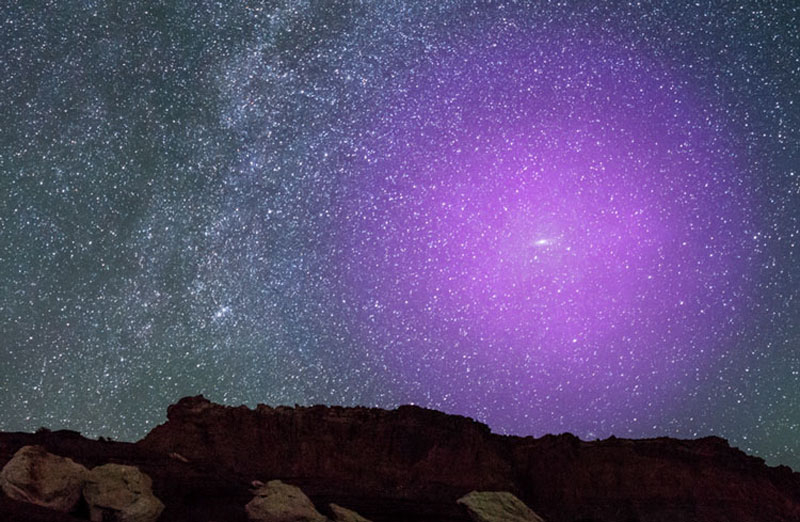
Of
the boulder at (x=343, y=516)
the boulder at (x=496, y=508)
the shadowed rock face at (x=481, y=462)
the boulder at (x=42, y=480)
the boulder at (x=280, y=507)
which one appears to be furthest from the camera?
the shadowed rock face at (x=481, y=462)

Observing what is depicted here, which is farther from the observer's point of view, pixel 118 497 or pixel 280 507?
pixel 280 507

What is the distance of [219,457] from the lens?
27578mm

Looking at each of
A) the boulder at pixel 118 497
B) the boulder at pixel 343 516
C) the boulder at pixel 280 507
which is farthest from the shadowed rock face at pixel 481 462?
the boulder at pixel 118 497

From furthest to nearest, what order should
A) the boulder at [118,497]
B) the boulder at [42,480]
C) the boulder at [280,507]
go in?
the boulder at [280,507]
the boulder at [118,497]
the boulder at [42,480]

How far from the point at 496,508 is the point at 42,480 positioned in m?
14.5

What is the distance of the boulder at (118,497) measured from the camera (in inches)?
616

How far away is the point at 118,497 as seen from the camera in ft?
52.7

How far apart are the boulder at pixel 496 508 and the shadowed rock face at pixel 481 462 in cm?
297

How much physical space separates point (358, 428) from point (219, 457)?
6517mm

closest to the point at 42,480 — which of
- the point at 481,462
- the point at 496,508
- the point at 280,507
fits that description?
the point at 280,507

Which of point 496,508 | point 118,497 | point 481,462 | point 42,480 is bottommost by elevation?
point 118,497

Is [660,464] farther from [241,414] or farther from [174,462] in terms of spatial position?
[174,462]

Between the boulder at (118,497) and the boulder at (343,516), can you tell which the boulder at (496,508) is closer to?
the boulder at (343,516)

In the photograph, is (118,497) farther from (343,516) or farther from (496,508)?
(496,508)
